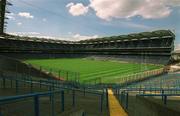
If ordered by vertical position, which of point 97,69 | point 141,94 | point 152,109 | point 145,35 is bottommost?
point 97,69

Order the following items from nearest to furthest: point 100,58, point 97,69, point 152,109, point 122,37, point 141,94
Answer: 1. point 152,109
2. point 141,94
3. point 97,69
4. point 122,37
5. point 100,58

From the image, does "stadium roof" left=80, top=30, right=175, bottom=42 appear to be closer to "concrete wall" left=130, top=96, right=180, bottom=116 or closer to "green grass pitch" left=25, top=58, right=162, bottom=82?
"green grass pitch" left=25, top=58, right=162, bottom=82

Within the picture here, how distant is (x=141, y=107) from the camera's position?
8781 mm

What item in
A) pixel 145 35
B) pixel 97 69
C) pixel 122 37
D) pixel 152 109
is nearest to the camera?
pixel 152 109

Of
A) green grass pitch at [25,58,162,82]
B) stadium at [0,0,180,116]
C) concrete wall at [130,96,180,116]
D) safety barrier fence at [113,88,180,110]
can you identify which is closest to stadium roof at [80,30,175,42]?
stadium at [0,0,180,116]

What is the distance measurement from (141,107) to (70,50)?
348ft

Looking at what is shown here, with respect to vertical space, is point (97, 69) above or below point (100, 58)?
below

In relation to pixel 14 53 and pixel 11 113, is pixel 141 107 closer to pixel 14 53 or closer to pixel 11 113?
pixel 11 113

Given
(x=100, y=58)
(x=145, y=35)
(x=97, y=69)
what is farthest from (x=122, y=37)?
(x=97, y=69)

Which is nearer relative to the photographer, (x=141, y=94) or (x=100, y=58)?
(x=141, y=94)

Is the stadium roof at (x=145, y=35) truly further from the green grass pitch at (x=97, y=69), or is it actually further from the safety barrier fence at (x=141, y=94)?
the safety barrier fence at (x=141, y=94)

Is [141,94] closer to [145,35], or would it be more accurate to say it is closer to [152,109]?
A: [152,109]

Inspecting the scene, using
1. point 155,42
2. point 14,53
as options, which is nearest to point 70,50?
point 14,53

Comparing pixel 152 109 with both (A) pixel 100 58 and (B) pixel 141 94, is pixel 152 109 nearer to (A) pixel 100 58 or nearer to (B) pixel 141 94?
(B) pixel 141 94
